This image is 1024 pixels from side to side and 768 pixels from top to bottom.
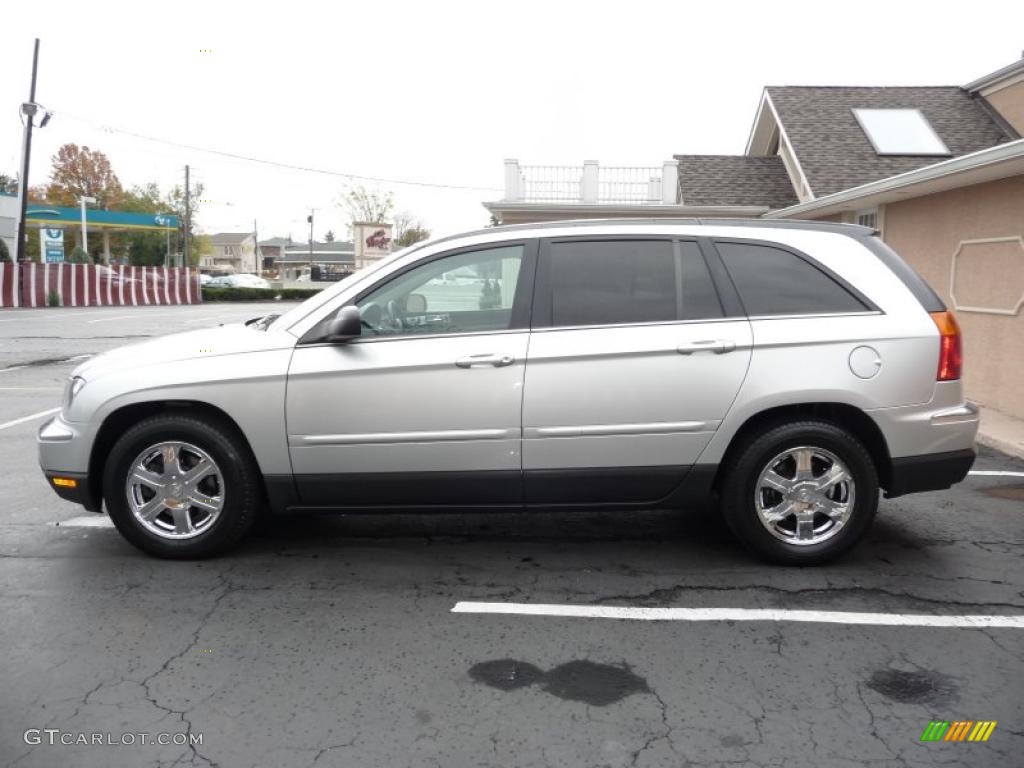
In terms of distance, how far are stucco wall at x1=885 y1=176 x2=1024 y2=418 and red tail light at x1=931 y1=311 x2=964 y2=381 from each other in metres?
4.89

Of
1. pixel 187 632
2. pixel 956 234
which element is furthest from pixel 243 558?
pixel 956 234

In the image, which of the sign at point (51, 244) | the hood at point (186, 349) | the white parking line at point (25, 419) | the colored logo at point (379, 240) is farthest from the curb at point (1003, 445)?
the sign at point (51, 244)

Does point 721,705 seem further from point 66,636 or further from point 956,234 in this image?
point 956,234

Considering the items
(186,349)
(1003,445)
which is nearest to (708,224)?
(186,349)

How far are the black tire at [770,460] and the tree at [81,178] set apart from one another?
2735 inches

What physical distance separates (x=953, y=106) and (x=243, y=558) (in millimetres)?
17965

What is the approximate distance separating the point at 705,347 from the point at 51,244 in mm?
40758

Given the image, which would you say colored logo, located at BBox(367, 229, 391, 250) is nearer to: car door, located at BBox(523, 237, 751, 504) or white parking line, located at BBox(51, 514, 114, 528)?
white parking line, located at BBox(51, 514, 114, 528)

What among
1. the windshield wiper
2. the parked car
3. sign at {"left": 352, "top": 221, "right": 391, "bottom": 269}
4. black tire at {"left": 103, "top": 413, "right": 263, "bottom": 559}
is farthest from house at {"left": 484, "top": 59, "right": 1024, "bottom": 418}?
the parked car

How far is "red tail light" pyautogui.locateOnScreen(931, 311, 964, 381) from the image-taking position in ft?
13.6

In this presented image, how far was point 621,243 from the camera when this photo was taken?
4.33 meters

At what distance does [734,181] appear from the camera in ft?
60.6

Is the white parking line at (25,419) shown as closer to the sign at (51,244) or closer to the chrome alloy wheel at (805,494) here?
the chrome alloy wheel at (805,494)

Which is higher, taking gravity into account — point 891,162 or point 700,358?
point 891,162
